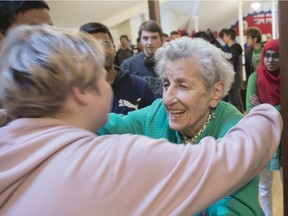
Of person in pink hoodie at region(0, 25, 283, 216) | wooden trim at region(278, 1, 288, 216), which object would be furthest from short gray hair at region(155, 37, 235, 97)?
wooden trim at region(278, 1, 288, 216)

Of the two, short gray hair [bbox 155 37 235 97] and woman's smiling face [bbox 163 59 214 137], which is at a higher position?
short gray hair [bbox 155 37 235 97]

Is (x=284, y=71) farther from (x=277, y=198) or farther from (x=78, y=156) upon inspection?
(x=78, y=156)

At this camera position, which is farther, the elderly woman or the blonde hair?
the elderly woman

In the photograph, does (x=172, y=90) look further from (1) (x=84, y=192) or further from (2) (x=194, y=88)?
(1) (x=84, y=192)

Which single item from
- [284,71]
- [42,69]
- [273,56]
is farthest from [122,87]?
[273,56]

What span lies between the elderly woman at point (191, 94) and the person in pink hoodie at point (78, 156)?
0.51 m

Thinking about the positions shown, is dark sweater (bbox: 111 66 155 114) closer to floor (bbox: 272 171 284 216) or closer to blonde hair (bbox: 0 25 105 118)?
blonde hair (bbox: 0 25 105 118)

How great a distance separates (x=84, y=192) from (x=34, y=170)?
0.10 metres

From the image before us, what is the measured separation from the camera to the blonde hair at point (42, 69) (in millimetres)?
559

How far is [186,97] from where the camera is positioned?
44.5 inches

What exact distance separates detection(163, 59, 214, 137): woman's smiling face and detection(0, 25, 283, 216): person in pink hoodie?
1.71 ft

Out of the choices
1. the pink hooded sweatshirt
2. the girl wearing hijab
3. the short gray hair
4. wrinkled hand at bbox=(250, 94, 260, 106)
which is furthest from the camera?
wrinkled hand at bbox=(250, 94, 260, 106)

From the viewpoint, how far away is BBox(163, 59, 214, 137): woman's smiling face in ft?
3.66

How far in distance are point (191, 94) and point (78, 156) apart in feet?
2.21
